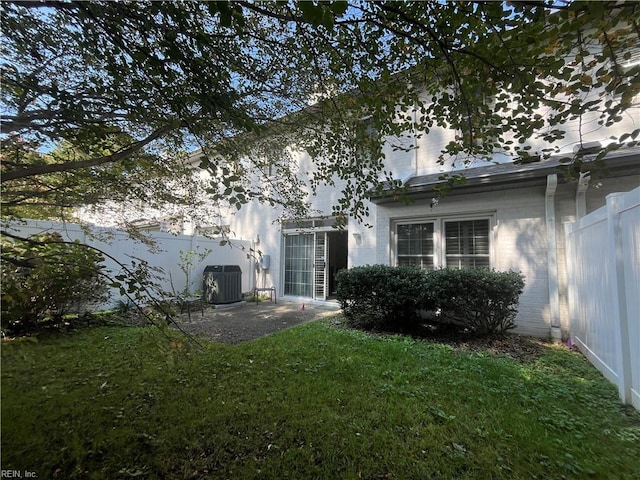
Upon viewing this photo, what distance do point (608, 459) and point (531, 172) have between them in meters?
4.54

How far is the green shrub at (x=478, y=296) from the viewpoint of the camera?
5020 millimetres

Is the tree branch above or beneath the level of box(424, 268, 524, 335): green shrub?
above

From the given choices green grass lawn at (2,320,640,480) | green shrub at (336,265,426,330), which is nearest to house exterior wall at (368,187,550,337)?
green grass lawn at (2,320,640,480)

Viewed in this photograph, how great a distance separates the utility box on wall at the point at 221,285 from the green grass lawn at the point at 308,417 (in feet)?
14.6

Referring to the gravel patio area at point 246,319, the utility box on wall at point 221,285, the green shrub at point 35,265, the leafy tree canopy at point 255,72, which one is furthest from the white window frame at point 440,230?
the green shrub at point 35,265

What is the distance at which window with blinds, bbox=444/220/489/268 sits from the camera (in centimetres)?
619

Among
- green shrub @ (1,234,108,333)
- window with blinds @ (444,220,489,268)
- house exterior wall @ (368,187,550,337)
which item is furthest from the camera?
window with blinds @ (444,220,489,268)

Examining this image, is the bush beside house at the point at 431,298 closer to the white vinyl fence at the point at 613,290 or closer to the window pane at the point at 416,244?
the white vinyl fence at the point at 613,290

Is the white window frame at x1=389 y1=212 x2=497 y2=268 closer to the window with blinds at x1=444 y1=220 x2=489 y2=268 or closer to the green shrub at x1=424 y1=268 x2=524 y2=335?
the window with blinds at x1=444 y1=220 x2=489 y2=268

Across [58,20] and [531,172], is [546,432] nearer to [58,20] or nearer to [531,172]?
[531,172]

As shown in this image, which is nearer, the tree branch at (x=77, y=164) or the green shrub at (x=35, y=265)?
the green shrub at (x=35, y=265)

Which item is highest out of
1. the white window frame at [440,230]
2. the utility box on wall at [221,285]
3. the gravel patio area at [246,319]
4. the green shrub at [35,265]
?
the white window frame at [440,230]

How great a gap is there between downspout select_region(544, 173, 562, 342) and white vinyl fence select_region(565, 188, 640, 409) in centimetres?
80

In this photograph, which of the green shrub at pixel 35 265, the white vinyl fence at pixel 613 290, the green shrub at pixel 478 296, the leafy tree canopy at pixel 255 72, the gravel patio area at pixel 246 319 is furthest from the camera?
the gravel patio area at pixel 246 319
